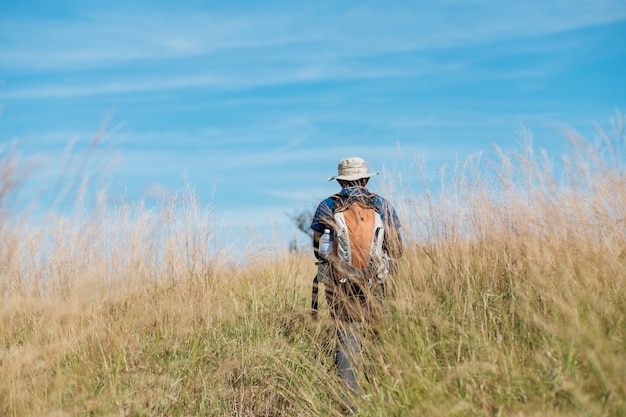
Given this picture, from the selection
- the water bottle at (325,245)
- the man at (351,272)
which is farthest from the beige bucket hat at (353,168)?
the water bottle at (325,245)

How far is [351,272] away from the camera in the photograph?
181 inches

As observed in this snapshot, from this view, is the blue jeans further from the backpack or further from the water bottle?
the water bottle

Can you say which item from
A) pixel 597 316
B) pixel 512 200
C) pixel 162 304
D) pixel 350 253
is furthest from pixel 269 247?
pixel 597 316

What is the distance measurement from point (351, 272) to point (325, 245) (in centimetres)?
29

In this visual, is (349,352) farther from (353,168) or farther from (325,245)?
(353,168)

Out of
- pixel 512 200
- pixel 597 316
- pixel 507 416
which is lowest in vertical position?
pixel 507 416

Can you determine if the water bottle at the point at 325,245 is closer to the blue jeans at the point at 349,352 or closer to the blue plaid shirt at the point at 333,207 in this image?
the blue plaid shirt at the point at 333,207

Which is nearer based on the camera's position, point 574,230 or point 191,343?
point 574,230

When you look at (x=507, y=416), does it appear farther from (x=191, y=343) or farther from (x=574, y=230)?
(x=191, y=343)

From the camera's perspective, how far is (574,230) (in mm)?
4430

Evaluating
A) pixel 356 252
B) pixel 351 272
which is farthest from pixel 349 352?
pixel 356 252

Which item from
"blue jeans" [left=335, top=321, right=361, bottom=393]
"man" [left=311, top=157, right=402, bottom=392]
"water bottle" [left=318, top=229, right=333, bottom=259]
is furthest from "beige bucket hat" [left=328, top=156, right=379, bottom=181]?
"blue jeans" [left=335, top=321, right=361, bottom=393]

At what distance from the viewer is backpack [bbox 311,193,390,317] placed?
462 centimetres

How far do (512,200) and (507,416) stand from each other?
2.28 m
